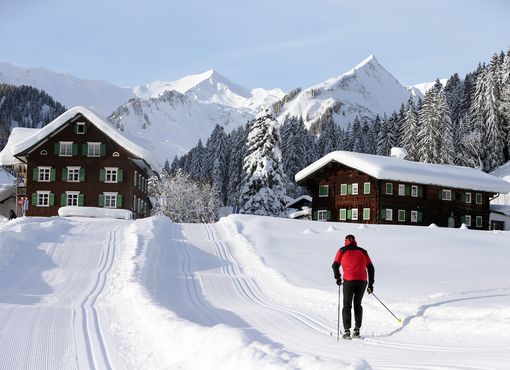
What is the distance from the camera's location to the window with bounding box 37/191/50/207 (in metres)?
52.2

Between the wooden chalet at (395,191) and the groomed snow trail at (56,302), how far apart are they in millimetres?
29488

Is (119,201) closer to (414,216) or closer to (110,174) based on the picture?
(110,174)

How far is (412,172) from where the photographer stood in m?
51.2

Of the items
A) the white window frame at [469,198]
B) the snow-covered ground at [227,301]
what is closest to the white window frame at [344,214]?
the white window frame at [469,198]

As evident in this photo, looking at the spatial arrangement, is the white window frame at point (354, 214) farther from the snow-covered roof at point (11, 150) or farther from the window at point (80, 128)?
the snow-covered roof at point (11, 150)

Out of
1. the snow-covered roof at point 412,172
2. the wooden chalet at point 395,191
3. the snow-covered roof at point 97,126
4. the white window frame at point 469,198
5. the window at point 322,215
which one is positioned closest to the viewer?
the snow-covered roof at point 412,172

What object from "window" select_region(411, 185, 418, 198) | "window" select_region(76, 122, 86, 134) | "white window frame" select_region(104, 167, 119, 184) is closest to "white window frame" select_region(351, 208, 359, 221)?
"window" select_region(411, 185, 418, 198)

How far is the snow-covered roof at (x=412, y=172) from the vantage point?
163 feet

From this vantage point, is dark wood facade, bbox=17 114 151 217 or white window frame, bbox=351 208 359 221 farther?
white window frame, bbox=351 208 359 221

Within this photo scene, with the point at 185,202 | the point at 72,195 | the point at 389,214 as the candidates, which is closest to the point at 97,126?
the point at 72,195

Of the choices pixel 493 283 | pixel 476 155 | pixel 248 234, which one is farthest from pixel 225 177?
pixel 493 283

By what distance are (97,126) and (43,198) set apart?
25.9ft

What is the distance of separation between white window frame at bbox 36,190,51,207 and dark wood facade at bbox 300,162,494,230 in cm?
2265

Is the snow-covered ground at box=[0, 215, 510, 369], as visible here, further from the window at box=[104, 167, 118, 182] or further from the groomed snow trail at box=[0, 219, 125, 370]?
the window at box=[104, 167, 118, 182]
